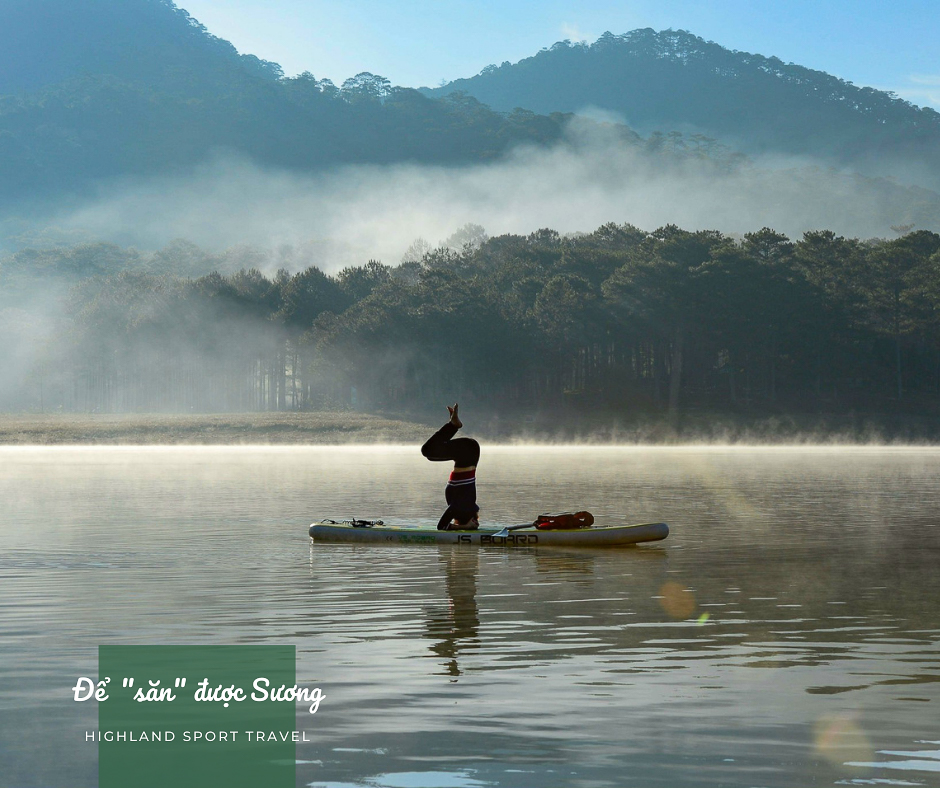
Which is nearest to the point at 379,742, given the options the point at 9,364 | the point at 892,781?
the point at 892,781

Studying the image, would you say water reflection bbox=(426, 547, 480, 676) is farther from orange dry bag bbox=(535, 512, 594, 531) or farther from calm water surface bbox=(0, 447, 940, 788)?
orange dry bag bbox=(535, 512, 594, 531)

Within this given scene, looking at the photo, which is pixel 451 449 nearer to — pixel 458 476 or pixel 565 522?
pixel 458 476

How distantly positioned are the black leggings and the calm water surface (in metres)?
1.71

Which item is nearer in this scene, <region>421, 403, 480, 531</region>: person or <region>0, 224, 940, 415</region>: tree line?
<region>421, 403, 480, 531</region>: person

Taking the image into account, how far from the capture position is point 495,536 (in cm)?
2372

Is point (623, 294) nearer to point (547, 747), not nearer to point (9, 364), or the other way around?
point (9, 364)

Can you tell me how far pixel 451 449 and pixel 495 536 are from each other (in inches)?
75.0

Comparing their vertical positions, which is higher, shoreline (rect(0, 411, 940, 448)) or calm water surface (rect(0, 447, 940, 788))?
shoreline (rect(0, 411, 940, 448))

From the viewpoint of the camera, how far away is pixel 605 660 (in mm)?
12023

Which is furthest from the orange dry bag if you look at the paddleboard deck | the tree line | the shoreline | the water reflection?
the tree line

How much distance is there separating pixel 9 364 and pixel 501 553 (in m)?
152

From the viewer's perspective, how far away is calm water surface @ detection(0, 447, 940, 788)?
8680 millimetres

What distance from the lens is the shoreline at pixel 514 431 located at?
98.9m

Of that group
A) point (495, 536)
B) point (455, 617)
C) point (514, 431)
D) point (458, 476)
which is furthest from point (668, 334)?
point (455, 617)
